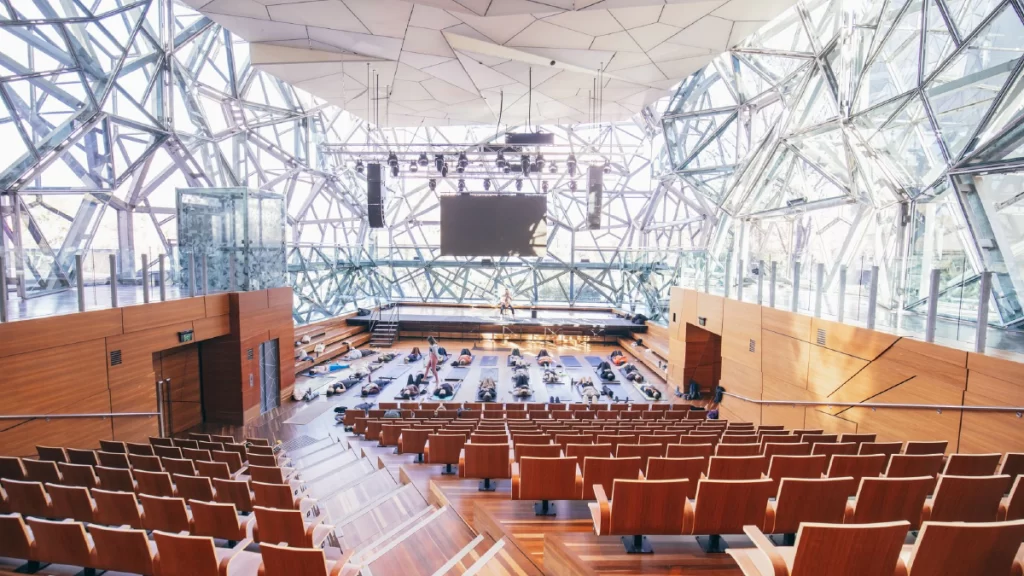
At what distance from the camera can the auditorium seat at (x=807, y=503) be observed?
2.96 m

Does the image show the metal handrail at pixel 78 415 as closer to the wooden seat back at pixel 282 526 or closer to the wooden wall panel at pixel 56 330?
the wooden wall panel at pixel 56 330

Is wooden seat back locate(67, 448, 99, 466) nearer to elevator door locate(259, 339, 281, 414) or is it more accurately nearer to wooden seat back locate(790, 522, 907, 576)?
elevator door locate(259, 339, 281, 414)

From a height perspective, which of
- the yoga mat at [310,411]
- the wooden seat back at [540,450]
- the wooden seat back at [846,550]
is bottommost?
the yoga mat at [310,411]

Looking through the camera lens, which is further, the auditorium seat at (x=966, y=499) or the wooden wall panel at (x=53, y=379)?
the wooden wall panel at (x=53, y=379)

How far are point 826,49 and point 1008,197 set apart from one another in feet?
21.3

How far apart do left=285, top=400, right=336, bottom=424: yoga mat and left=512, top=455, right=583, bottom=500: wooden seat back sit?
8.56m

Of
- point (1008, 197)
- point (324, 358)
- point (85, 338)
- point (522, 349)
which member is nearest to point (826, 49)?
point (1008, 197)

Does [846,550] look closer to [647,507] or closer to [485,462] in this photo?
[647,507]

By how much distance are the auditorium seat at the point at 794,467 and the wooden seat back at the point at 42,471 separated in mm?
6921

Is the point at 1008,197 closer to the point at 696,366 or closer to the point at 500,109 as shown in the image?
the point at 696,366

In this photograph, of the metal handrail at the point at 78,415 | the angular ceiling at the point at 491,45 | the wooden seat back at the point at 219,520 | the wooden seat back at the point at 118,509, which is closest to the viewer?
the wooden seat back at the point at 219,520

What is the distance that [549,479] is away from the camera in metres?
3.84

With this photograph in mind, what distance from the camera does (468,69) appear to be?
1018 centimetres

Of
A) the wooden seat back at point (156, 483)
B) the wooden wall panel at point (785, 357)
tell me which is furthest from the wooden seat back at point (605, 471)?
the wooden wall panel at point (785, 357)
